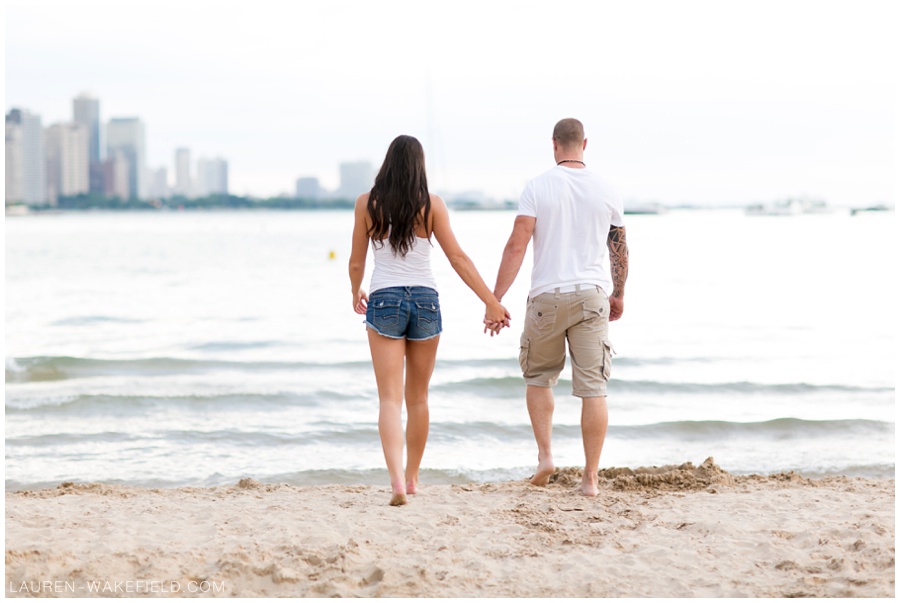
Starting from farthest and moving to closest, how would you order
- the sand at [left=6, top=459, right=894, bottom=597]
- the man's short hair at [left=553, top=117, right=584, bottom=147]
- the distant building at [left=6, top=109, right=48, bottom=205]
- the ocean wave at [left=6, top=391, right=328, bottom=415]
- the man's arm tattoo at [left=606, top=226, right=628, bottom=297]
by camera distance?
the distant building at [left=6, top=109, right=48, bottom=205], the ocean wave at [left=6, top=391, right=328, bottom=415], the man's arm tattoo at [left=606, top=226, right=628, bottom=297], the man's short hair at [left=553, top=117, right=584, bottom=147], the sand at [left=6, top=459, right=894, bottom=597]

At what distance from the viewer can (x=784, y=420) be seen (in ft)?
27.3

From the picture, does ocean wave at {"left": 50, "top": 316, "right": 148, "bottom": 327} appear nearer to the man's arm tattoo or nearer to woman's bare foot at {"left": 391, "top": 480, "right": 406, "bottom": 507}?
woman's bare foot at {"left": 391, "top": 480, "right": 406, "bottom": 507}

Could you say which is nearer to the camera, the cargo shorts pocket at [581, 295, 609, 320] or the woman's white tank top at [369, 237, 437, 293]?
the woman's white tank top at [369, 237, 437, 293]

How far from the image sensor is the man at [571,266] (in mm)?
4688

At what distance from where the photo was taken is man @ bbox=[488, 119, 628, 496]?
4.69 m

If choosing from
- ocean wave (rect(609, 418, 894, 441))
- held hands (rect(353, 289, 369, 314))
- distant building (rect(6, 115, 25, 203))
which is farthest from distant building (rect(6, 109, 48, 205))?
held hands (rect(353, 289, 369, 314))

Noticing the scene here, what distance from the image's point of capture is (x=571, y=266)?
4707 millimetres

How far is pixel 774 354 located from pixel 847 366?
116 centimetres

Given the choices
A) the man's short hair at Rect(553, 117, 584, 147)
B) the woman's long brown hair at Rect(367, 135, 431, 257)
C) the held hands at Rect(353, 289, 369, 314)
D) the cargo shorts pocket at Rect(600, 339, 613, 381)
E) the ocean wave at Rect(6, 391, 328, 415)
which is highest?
the man's short hair at Rect(553, 117, 584, 147)

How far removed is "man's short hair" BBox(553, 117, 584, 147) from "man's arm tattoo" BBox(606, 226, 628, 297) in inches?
21.5

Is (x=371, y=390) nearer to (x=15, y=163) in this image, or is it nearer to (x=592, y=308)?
(x=592, y=308)

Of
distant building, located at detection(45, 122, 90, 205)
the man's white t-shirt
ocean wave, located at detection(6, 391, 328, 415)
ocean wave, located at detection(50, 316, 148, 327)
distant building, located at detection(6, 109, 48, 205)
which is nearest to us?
the man's white t-shirt

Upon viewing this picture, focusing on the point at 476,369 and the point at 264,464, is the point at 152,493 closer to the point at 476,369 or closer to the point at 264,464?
the point at 264,464

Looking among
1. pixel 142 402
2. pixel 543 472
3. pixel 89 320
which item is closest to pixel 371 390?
pixel 142 402
